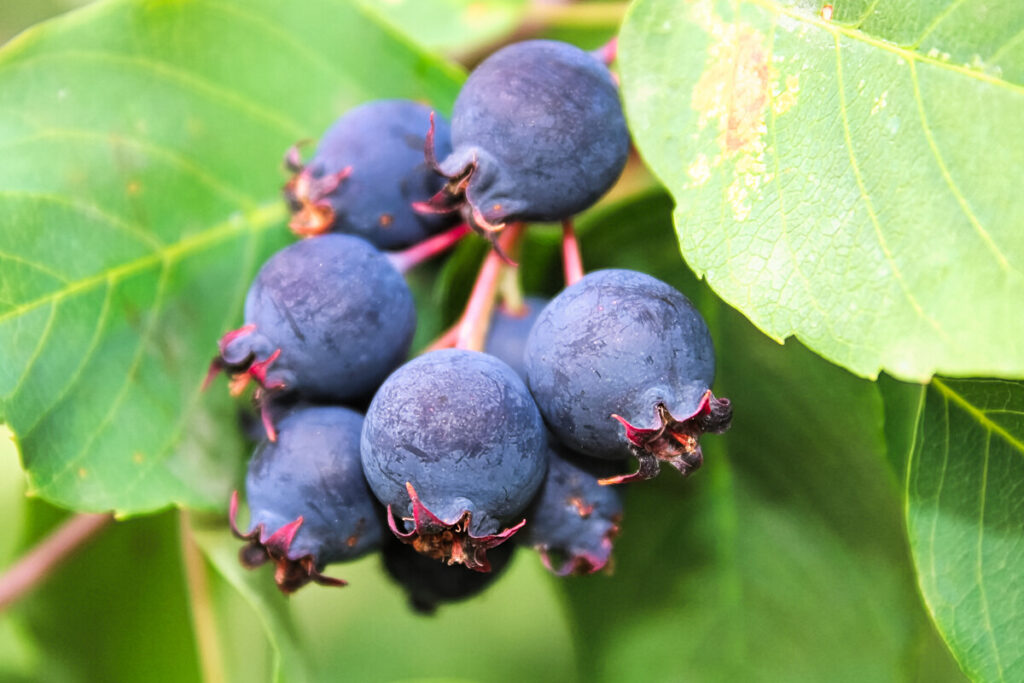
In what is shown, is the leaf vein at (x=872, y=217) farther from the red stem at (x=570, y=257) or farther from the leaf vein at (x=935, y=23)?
the red stem at (x=570, y=257)

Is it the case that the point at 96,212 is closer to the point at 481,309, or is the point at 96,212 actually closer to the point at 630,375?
the point at 481,309

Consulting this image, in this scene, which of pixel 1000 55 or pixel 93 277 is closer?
pixel 1000 55

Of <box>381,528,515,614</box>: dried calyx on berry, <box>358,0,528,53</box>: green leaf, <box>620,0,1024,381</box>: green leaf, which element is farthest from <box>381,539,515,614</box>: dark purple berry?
<box>358,0,528,53</box>: green leaf

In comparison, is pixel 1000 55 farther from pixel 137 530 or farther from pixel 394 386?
pixel 137 530

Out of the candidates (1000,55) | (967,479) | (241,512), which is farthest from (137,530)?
(1000,55)

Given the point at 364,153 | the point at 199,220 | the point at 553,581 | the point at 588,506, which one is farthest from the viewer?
the point at 553,581

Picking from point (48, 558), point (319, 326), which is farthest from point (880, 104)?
point (48, 558)

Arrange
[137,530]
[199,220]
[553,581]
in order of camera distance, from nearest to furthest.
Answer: [199,220] → [553,581] → [137,530]
